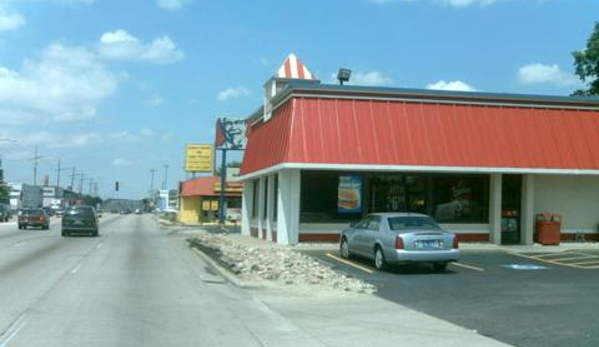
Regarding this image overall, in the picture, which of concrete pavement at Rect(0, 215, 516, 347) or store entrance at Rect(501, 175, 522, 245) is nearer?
concrete pavement at Rect(0, 215, 516, 347)

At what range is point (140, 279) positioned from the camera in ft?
57.4

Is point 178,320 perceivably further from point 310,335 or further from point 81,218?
point 81,218

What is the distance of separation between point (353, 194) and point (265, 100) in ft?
25.8

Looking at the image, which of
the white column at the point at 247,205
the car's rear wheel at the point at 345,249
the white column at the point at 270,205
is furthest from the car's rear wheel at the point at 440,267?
the white column at the point at 247,205

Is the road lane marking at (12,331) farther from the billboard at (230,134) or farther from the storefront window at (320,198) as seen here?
the billboard at (230,134)

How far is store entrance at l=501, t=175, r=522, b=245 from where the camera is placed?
28.8 meters

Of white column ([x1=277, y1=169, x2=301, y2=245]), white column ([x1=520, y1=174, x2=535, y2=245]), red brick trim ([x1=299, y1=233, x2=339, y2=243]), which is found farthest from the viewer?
white column ([x1=520, y1=174, x2=535, y2=245])

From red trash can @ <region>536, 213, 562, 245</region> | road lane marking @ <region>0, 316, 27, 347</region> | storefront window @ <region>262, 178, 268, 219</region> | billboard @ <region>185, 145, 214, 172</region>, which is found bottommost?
road lane marking @ <region>0, 316, 27, 347</region>

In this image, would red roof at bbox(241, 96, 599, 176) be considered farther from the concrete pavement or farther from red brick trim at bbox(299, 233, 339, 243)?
Result: the concrete pavement

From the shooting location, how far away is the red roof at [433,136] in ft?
85.6

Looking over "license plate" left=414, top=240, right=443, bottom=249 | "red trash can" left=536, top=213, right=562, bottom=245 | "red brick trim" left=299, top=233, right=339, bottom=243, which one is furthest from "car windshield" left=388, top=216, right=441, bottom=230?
"red trash can" left=536, top=213, right=562, bottom=245

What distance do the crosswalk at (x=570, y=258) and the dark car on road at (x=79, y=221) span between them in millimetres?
24982

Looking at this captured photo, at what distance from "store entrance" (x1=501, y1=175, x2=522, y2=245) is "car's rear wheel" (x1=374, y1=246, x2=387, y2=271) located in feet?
36.4

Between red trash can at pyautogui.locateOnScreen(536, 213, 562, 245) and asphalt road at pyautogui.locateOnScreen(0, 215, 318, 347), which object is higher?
red trash can at pyautogui.locateOnScreen(536, 213, 562, 245)
